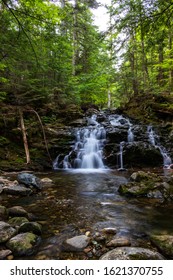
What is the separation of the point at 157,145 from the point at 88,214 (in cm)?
814

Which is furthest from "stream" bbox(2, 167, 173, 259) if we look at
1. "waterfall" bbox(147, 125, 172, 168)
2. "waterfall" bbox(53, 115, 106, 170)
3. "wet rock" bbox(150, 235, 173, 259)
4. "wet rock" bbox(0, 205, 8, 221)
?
"waterfall" bbox(147, 125, 172, 168)

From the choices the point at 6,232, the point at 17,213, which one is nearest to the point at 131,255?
the point at 6,232

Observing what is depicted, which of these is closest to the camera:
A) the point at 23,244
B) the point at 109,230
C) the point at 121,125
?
the point at 23,244

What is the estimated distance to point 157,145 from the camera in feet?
37.0

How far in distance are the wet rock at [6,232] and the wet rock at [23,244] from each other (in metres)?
0.12

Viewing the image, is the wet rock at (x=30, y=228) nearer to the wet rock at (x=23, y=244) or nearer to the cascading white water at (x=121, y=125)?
the wet rock at (x=23, y=244)

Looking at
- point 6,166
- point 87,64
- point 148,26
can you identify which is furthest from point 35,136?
point 87,64

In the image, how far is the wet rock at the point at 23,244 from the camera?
267 centimetres

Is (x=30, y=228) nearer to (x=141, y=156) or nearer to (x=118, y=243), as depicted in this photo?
(x=118, y=243)

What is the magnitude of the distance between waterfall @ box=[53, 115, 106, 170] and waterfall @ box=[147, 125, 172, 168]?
2538 mm

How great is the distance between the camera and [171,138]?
1152cm

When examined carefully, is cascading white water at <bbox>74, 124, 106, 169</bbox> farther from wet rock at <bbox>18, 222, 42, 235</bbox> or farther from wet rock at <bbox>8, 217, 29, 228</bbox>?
wet rock at <bbox>18, 222, 42, 235</bbox>
